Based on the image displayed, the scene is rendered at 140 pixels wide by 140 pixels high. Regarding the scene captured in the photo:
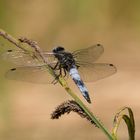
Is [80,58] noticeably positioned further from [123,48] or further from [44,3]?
[44,3]

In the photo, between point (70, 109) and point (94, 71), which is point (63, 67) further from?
point (70, 109)

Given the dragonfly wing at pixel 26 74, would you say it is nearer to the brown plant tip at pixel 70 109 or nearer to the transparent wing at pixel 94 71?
the transparent wing at pixel 94 71

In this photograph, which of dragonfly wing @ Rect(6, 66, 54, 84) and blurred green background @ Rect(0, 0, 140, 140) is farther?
blurred green background @ Rect(0, 0, 140, 140)

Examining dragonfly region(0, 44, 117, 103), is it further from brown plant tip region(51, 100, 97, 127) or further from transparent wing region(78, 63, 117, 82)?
brown plant tip region(51, 100, 97, 127)

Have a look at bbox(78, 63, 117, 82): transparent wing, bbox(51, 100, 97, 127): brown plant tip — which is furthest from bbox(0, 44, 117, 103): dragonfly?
bbox(51, 100, 97, 127): brown plant tip

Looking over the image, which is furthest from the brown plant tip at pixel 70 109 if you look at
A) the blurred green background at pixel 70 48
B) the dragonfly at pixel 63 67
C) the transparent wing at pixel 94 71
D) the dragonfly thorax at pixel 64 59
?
the blurred green background at pixel 70 48

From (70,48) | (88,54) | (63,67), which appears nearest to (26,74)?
(63,67)
